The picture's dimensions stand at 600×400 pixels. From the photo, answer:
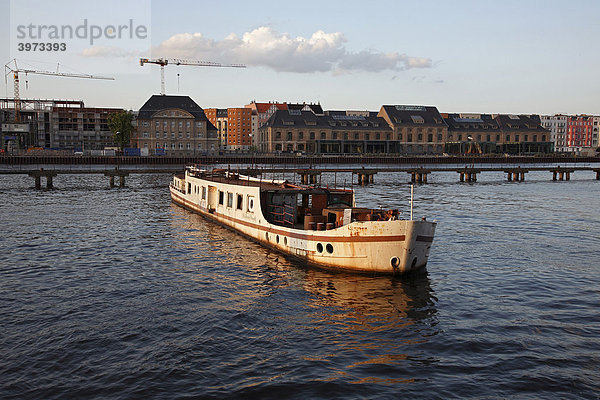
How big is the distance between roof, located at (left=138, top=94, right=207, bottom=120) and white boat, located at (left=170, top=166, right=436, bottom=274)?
11979 cm

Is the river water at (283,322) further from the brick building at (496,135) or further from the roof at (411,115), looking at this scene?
the brick building at (496,135)

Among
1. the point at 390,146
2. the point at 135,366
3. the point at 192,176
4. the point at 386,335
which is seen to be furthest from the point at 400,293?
the point at 390,146

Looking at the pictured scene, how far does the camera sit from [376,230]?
2362cm

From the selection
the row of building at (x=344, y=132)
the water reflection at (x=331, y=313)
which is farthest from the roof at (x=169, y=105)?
the water reflection at (x=331, y=313)

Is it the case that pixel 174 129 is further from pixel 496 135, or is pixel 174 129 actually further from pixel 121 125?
pixel 496 135

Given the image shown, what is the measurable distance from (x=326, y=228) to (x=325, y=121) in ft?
479

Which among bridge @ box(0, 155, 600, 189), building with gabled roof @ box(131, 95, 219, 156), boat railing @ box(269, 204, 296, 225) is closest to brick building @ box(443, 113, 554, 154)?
bridge @ box(0, 155, 600, 189)

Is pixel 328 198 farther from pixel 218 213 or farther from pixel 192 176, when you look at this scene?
pixel 192 176

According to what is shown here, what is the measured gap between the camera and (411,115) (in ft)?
589

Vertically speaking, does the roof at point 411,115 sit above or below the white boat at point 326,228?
above

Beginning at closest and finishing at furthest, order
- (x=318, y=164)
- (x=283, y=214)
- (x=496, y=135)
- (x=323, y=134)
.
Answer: (x=283, y=214)
(x=318, y=164)
(x=323, y=134)
(x=496, y=135)

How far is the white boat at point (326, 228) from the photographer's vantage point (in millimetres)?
23859

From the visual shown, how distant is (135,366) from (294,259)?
14.2 metres

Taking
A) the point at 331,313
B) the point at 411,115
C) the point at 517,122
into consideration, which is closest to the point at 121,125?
the point at 411,115
